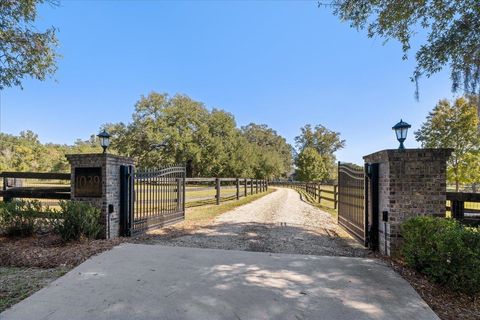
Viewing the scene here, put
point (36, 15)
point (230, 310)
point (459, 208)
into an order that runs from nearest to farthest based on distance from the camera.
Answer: point (230, 310)
point (459, 208)
point (36, 15)

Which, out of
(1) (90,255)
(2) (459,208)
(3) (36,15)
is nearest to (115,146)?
(3) (36,15)

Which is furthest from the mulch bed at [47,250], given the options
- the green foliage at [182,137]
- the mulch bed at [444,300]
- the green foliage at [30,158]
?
the green foliage at [30,158]

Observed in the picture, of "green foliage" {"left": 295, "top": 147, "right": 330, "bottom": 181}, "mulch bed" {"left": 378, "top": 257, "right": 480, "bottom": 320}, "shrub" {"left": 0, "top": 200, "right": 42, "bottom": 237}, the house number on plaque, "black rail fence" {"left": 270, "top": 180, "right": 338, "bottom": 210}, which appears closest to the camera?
"mulch bed" {"left": 378, "top": 257, "right": 480, "bottom": 320}

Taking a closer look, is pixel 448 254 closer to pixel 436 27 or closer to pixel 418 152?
pixel 418 152

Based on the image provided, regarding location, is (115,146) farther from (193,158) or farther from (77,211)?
(77,211)

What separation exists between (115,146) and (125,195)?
1351 inches

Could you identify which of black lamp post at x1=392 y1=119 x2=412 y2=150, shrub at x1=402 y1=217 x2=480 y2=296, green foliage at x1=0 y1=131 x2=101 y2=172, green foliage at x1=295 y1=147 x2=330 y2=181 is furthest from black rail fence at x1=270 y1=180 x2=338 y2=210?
green foliage at x1=0 y1=131 x2=101 y2=172

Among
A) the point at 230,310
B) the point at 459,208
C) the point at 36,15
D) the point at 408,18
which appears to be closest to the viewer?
the point at 230,310

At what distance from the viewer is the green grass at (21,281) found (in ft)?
10.4

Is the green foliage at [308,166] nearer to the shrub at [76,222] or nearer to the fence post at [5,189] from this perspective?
the fence post at [5,189]

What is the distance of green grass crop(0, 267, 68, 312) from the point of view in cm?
317

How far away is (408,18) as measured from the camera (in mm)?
6191

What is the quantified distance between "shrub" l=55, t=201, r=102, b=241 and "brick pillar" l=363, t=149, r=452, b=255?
18.1ft

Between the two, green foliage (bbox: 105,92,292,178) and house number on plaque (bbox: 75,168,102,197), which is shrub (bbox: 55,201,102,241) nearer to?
house number on plaque (bbox: 75,168,102,197)
